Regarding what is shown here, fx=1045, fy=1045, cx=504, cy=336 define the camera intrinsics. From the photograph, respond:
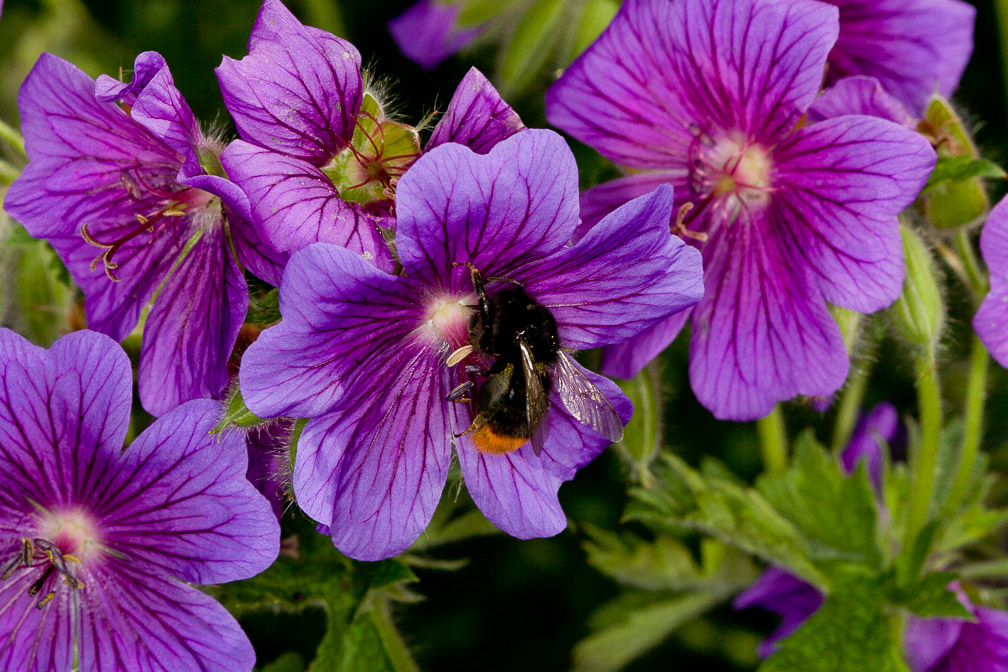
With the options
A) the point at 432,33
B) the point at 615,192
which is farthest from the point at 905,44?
the point at 432,33

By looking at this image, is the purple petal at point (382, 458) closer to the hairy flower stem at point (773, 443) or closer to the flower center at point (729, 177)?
the flower center at point (729, 177)

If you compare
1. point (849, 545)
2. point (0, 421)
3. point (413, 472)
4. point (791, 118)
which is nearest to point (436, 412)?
point (413, 472)

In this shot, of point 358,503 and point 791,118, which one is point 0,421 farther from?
point 791,118

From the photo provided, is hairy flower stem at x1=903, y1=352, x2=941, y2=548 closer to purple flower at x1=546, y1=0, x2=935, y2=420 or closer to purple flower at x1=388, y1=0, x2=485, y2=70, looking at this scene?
purple flower at x1=546, y1=0, x2=935, y2=420

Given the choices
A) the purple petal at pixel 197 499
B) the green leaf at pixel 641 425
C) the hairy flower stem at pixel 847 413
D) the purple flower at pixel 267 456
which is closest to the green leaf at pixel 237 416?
the purple petal at pixel 197 499

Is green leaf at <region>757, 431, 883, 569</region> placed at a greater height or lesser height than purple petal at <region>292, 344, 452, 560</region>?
lesser

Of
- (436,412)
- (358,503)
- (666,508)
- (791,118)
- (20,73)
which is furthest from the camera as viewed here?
(20,73)

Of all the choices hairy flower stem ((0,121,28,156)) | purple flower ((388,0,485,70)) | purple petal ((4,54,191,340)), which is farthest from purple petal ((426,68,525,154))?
purple flower ((388,0,485,70))
